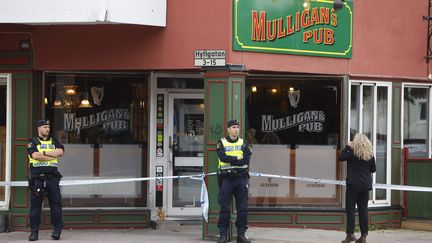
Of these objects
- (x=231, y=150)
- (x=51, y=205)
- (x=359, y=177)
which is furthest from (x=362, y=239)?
(x=51, y=205)

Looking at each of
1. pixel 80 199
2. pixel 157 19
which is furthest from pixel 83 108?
pixel 157 19

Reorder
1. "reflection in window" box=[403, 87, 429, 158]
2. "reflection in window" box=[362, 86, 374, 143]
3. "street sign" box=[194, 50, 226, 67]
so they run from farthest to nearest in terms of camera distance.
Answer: "reflection in window" box=[403, 87, 429, 158], "reflection in window" box=[362, 86, 374, 143], "street sign" box=[194, 50, 226, 67]

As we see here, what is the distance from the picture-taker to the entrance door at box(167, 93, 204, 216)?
1384 cm

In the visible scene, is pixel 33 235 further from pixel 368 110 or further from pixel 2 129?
pixel 368 110

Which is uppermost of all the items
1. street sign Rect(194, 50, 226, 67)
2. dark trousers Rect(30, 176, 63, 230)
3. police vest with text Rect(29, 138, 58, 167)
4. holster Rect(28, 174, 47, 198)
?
street sign Rect(194, 50, 226, 67)

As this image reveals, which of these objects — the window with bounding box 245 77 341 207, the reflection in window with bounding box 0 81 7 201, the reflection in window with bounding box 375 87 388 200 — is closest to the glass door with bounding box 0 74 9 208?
the reflection in window with bounding box 0 81 7 201

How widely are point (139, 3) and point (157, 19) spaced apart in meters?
0.43

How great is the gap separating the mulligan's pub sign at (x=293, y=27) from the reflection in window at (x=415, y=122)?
1949 millimetres

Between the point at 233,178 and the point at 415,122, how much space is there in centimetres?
483

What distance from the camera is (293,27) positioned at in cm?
1289

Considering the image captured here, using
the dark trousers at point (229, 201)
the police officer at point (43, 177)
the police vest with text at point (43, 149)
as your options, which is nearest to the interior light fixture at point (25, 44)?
the police officer at point (43, 177)

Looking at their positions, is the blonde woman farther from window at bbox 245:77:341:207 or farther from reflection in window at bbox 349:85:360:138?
reflection in window at bbox 349:85:360:138

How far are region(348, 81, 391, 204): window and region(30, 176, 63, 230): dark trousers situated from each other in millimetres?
5357

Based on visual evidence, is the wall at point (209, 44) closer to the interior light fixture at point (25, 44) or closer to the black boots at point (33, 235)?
the interior light fixture at point (25, 44)
